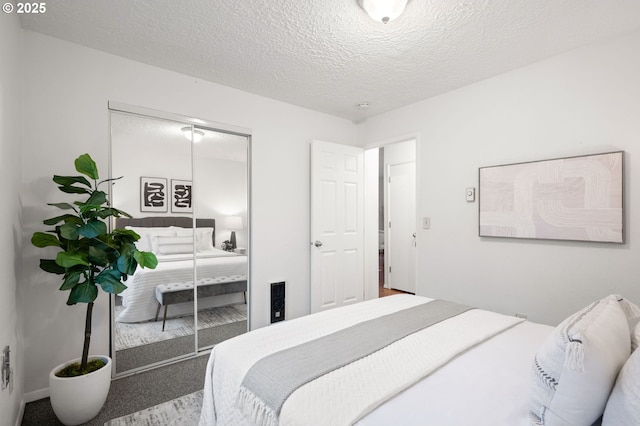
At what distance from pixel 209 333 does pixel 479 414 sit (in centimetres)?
253

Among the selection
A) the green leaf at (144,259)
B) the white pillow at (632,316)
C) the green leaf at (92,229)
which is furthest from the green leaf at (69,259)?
the white pillow at (632,316)

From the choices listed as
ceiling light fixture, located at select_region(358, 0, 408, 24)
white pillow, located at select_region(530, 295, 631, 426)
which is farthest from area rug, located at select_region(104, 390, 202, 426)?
ceiling light fixture, located at select_region(358, 0, 408, 24)

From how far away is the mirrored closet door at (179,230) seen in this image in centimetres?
250

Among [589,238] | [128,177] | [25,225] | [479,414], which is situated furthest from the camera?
[128,177]

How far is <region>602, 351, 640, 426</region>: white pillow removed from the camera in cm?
77

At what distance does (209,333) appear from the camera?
293 cm

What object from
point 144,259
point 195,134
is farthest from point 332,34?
point 144,259

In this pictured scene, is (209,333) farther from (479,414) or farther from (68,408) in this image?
(479,414)

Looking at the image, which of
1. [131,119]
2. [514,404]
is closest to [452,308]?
[514,404]

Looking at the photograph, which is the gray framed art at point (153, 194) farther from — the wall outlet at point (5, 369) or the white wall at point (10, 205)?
the wall outlet at point (5, 369)

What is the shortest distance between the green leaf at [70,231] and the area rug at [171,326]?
2.86 feet

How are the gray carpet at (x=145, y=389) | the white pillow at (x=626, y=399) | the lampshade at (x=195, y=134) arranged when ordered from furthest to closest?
the lampshade at (x=195, y=134) → the gray carpet at (x=145, y=389) → the white pillow at (x=626, y=399)

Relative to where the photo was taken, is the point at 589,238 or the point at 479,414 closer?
the point at 479,414

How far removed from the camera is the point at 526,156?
258 cm
